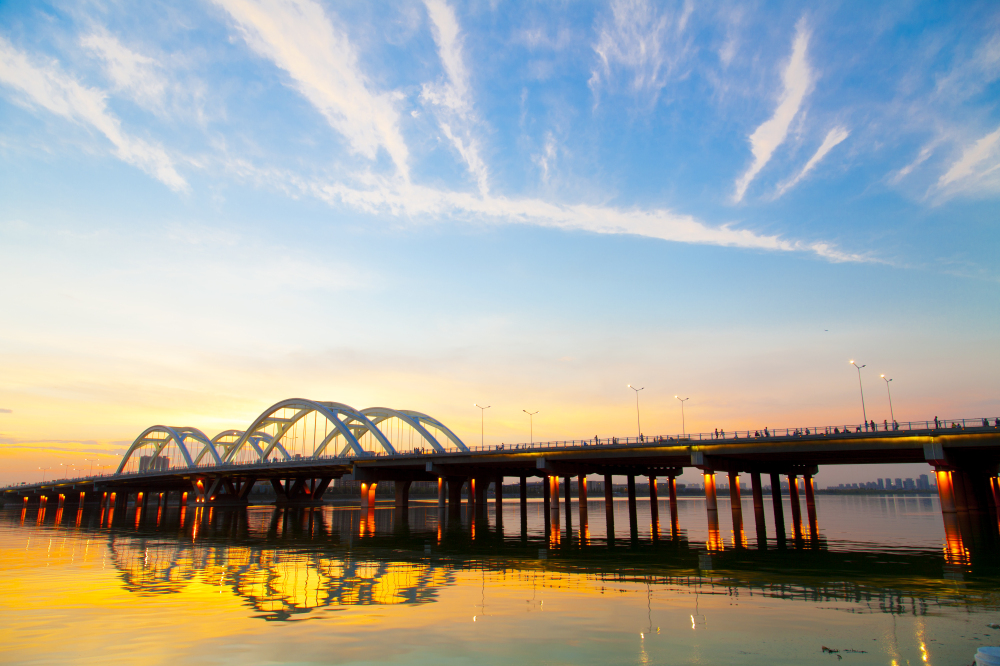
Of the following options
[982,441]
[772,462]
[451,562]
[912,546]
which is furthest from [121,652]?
[772,462]

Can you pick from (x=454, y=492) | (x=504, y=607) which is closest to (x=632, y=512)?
(x=454, y=492)

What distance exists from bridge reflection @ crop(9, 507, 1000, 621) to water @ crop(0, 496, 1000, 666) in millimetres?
140

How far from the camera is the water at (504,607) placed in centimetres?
1280

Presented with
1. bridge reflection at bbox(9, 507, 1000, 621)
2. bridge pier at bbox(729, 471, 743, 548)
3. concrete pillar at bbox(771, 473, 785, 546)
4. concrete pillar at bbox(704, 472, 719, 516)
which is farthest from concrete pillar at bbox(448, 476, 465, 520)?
bridge reflection at bbox(9, 507, 1000, 621)

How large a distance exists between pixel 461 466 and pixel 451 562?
6091cm

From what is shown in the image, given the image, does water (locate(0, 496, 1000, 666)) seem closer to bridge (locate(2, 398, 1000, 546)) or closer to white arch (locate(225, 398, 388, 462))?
bridge (locate(2, 398, 1000, 546))

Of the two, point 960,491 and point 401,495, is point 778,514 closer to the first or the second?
point 960,491

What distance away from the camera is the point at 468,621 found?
16.1 meters

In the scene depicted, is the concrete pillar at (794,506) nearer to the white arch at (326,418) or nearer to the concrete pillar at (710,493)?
the concrete pillar at (710,493)

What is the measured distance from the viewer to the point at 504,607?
1802 cm

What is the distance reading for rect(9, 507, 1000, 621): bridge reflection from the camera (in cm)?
1970

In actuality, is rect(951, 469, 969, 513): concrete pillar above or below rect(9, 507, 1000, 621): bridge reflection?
above

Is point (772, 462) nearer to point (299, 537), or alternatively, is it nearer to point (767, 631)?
point (299, 537)

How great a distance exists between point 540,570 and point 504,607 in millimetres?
9741
